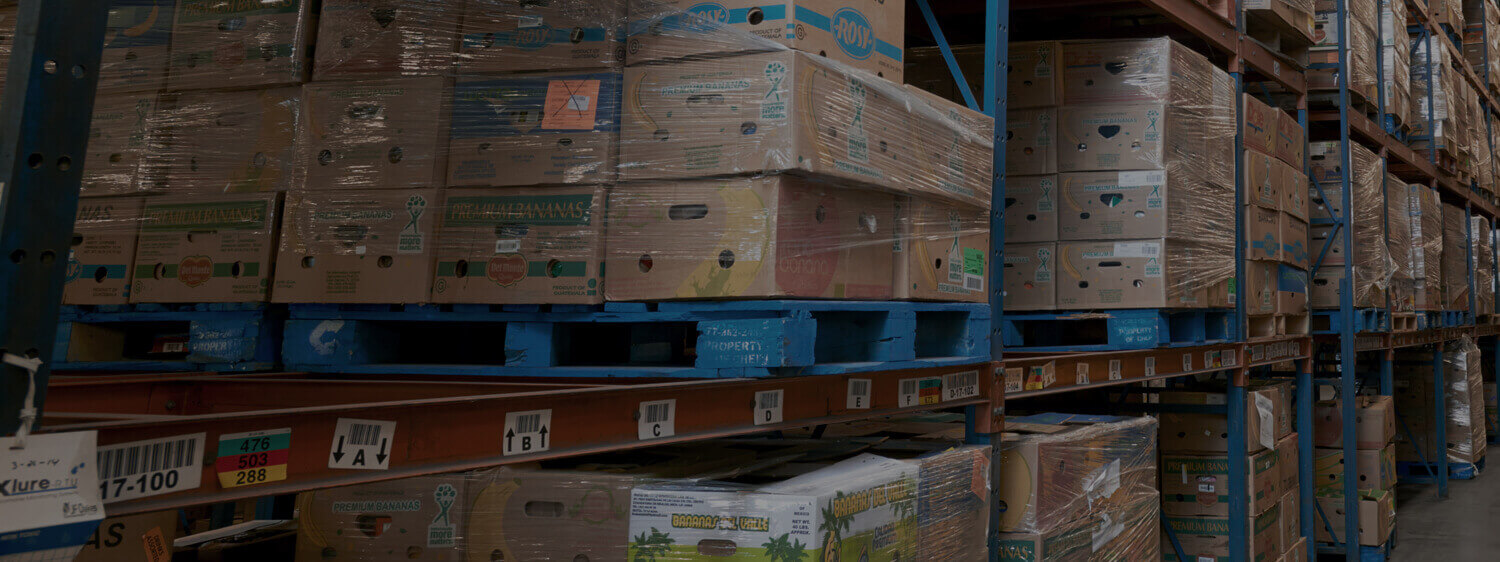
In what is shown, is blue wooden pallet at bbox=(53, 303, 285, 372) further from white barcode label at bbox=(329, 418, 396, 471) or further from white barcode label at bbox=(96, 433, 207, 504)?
white barcode label at bbox=(96, 433, 207, 504)

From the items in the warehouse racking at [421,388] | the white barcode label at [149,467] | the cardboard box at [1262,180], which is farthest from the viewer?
the cardboard box at [1262,180]

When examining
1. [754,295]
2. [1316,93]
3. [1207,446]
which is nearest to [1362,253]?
[1316,93]

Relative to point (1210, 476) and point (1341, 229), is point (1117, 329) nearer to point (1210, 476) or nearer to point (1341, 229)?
point (1210, 476)

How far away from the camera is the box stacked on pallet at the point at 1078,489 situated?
3.57 m

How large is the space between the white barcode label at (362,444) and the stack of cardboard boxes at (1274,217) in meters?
5.08

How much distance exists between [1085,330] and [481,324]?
134 inches

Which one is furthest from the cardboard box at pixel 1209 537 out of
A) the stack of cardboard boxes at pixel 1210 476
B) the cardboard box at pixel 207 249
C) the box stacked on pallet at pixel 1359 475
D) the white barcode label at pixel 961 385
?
the cardboard box at pixel 207 249

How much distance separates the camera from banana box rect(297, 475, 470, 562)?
249 centimetres

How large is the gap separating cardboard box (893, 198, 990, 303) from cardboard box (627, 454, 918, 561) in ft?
2.29

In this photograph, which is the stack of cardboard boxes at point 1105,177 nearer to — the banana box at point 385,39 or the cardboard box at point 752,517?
the cardboard box at point 752,517

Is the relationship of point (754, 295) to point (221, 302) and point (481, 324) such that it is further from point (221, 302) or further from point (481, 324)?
point (221, 302)

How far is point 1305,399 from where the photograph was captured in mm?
6953

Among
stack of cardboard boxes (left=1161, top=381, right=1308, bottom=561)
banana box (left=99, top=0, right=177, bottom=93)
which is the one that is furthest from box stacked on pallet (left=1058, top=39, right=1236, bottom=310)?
banana box (left=99, top=0, right=177, bottom=93)

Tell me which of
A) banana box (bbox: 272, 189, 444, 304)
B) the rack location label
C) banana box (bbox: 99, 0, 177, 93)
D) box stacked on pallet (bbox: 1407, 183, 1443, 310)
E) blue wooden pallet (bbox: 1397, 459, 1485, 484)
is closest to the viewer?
the rack location label
